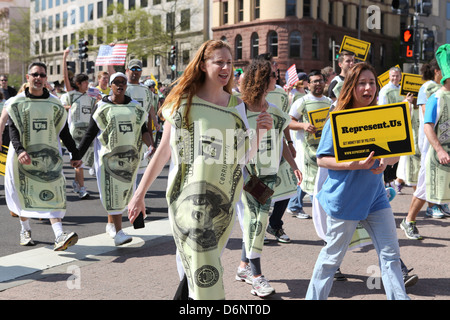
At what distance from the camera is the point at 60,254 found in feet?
19.8

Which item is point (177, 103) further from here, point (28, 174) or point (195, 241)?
point (28, 174)

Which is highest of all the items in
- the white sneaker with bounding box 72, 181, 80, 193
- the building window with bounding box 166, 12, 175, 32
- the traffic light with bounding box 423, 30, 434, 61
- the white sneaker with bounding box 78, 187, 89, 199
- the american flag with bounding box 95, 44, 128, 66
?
the building window with bounding box 166, 12, 175, 32

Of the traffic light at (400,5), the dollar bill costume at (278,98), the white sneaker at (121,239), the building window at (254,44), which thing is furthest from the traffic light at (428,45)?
the building window at (254,44)

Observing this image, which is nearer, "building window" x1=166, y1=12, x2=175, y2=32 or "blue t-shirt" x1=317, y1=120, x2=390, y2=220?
"blue t-shirt" x1=317, y1=120, x2=390, y2=220

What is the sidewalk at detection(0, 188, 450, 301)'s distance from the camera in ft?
15.5

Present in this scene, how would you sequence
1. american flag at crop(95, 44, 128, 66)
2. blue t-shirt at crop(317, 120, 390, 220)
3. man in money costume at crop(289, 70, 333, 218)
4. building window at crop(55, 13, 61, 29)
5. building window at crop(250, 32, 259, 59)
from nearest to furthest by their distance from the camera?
blue t-shirt at crop(317, 120, 390, 220)
man in money costume at crop(289, 70, 333, 218)
american flag at crop(95, 44, 128, 66)
building window at crop(250, 32, 259, 59)
building window at crop(55, 13, 61, 29)

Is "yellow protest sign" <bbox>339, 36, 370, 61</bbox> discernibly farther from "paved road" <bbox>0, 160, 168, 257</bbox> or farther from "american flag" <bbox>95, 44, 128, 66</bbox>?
"american flag" <bbox>95, 44, 128, 66</bbox>

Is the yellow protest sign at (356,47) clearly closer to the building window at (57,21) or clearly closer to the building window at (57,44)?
the building window at (57,21)

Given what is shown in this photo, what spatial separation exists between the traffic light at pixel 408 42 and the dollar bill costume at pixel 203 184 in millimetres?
10748

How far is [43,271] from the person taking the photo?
17.7 feet

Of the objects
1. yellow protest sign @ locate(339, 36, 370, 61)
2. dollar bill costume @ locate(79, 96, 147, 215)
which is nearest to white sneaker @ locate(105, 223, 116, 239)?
dollar bill costume @ locate(79, 96, 147, 215)

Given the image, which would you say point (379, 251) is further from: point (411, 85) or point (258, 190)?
point (411, 85)
